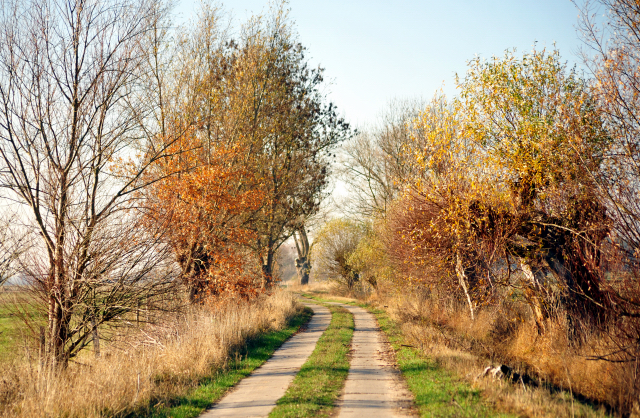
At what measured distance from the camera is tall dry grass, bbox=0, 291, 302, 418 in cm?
695

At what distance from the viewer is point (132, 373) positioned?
342 inches

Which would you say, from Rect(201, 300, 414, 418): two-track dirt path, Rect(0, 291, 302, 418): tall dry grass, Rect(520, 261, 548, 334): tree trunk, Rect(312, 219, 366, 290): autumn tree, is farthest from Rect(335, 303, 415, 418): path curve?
Rect(312, 219, 366, 290): autumn tree

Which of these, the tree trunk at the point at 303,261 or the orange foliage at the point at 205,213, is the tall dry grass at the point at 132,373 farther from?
the tree trunk at the point at 303,261

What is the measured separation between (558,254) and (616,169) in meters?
3.24

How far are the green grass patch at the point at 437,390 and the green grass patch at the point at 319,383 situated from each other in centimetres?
146

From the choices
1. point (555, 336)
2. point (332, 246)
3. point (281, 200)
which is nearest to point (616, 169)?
point (555, 336)

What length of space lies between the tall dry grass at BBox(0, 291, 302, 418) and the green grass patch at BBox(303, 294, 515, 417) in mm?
4404

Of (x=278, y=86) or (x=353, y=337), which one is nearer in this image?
(x=353, y=337)

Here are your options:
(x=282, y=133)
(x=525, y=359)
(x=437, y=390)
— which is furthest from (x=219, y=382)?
(x=282, y=133)

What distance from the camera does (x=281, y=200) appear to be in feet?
78.7

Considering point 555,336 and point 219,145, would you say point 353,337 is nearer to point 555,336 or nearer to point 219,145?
point 555,336

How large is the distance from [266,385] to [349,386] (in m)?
1.69

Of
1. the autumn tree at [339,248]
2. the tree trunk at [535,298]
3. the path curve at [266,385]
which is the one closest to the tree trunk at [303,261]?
the autumn tree at [339,248]

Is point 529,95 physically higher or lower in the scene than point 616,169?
higher
